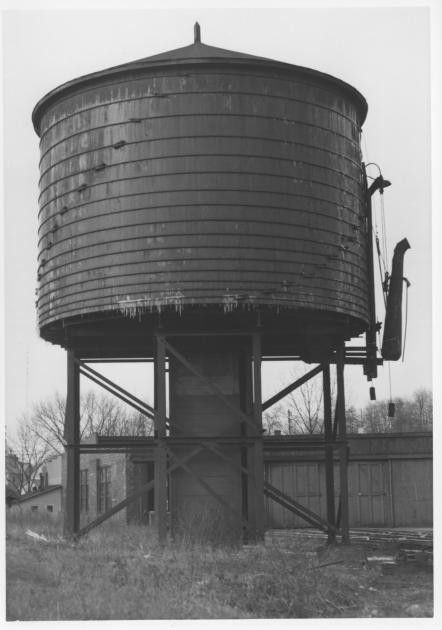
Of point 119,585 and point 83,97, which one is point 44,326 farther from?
point 119,585

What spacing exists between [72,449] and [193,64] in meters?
7.14

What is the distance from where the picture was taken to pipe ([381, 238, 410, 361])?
2016 centimetres

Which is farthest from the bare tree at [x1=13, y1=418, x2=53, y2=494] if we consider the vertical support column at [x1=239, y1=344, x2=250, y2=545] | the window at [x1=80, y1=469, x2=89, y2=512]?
the vertical support column at [x1=239, y1=344, x2=250, y2=545]

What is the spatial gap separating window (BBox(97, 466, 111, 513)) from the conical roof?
1856 cm

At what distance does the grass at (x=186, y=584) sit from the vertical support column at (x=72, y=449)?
1.93 m

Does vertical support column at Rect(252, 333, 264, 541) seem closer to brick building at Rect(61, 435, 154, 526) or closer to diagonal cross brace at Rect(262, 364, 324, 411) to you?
diagonal cross brace at Rect(262, 364, 324, 411)

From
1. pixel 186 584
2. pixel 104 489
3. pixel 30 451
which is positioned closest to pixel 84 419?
pixel 30 451

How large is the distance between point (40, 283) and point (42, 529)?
6.58m

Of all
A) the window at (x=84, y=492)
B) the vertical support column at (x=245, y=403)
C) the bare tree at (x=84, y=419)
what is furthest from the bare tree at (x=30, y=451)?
the vertical support column at (x=245, y=403)

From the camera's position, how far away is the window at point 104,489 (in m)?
34.8

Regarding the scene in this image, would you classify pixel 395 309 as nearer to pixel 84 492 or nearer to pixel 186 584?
pixel 186 584

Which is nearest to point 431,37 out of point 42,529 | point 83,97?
point 83,97

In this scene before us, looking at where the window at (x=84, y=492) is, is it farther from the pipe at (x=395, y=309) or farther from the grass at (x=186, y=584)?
the grass at (x=186, y=584)

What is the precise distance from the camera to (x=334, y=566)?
16.3 m
